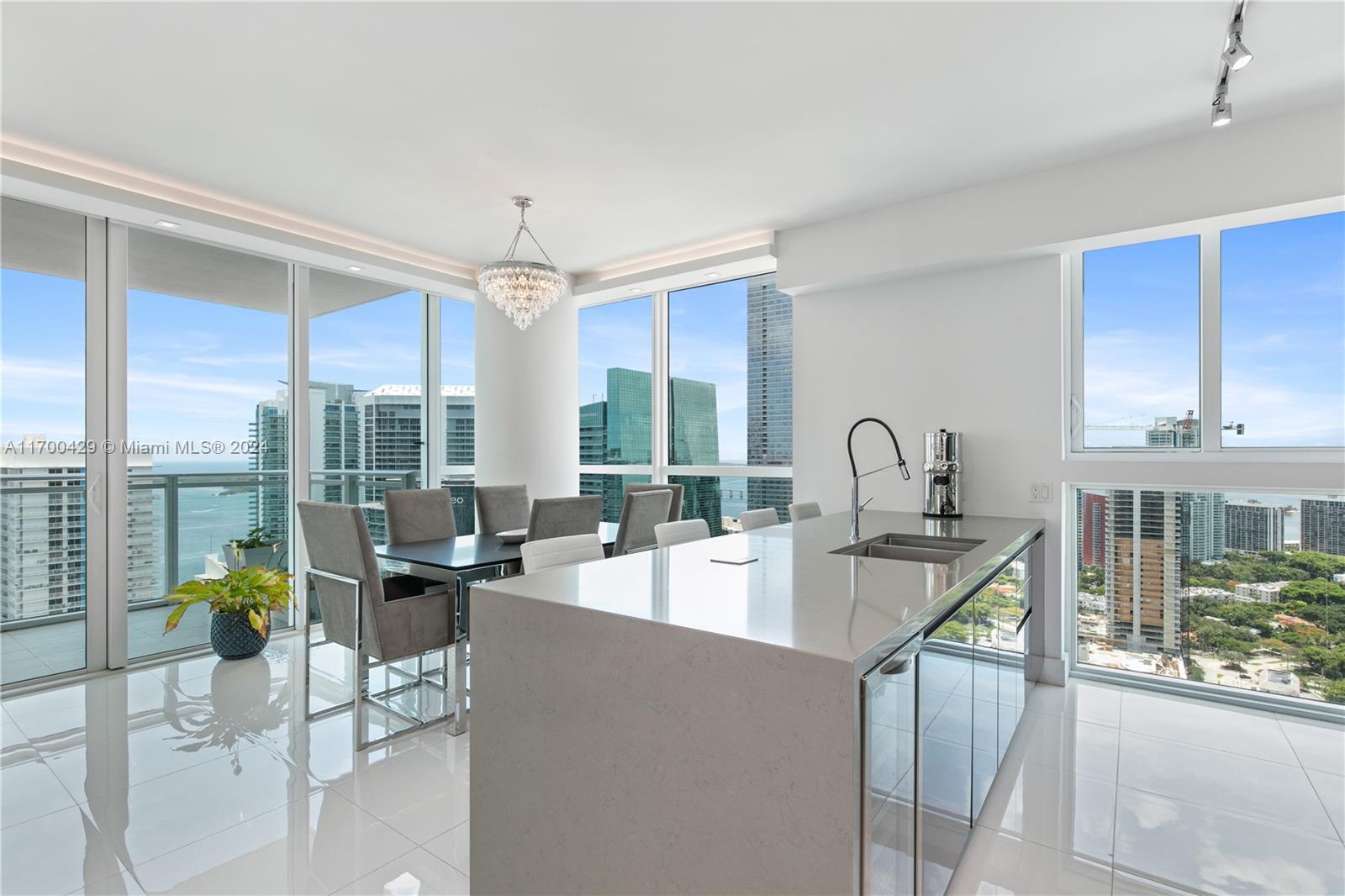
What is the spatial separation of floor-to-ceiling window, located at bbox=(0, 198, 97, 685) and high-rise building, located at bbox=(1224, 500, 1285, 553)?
6147mm

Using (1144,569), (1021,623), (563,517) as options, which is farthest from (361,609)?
(1144,569)

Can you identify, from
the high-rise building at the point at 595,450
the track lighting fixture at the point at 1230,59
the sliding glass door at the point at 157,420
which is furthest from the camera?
the high-rise building at the point at 595,450

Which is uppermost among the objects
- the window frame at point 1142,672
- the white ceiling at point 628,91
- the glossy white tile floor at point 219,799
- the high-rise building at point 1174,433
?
the white ceiling at point 628,91

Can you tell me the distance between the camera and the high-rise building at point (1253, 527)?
3119 millimetres

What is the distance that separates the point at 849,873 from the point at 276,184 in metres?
4.17

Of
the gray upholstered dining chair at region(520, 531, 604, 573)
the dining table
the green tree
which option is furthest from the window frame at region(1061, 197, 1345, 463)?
the dining table

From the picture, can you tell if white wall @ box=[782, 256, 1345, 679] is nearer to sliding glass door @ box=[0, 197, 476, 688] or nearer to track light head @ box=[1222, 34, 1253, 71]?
track light head @ box=[1222, 34, 1253, 71]

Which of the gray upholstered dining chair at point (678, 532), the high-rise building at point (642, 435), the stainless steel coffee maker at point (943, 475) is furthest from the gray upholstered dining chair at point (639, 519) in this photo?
the stainless steel coffee maker at point (943, 475)

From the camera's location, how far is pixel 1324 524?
9.91 ft

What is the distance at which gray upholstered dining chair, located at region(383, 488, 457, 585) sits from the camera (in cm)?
378

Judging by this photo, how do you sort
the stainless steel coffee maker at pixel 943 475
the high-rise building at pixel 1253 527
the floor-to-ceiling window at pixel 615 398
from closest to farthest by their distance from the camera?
1. the high-rise building at pixel 1253 527
2. the stainless steel coffee maker at pixel 943 475
3. the floor-to-ceiling window at pixel 615 398

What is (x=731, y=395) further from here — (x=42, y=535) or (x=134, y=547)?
(x=42, y=535)

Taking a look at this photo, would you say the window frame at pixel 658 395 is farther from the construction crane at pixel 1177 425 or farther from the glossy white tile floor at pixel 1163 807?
the glossy white tile floor at pixel 1163 807

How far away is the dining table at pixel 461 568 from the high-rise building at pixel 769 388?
2.20 meters
